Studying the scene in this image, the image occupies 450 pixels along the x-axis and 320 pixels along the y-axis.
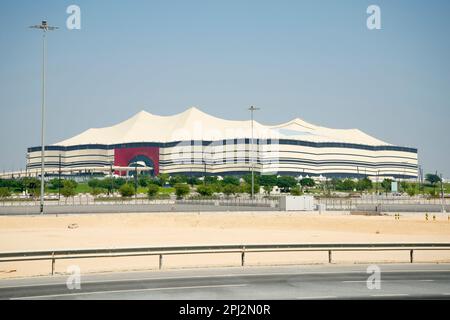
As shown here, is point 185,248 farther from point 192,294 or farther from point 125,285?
point 192,294

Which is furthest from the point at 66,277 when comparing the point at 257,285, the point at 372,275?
the point at 372,275

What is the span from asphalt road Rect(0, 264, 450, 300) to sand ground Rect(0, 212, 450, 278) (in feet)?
11.5

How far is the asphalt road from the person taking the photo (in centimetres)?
1862

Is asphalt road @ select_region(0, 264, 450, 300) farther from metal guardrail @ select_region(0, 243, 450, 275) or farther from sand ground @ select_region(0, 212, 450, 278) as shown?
sand ground @ select_region(0, 212, 450, 278)

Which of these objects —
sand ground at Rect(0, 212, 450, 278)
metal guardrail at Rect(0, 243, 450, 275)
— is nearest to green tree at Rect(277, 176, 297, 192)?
sand ground at Rect(0, 212, 450, 278)

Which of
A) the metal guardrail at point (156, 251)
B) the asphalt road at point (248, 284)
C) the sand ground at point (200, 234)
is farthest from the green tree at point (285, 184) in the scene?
the asphalt road at point (248, 284)

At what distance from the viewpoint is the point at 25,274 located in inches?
1014

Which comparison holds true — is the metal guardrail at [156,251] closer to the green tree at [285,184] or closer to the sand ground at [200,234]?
the sand ground at [200,234]

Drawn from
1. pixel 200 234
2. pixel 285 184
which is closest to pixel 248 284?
pixel 200 234
